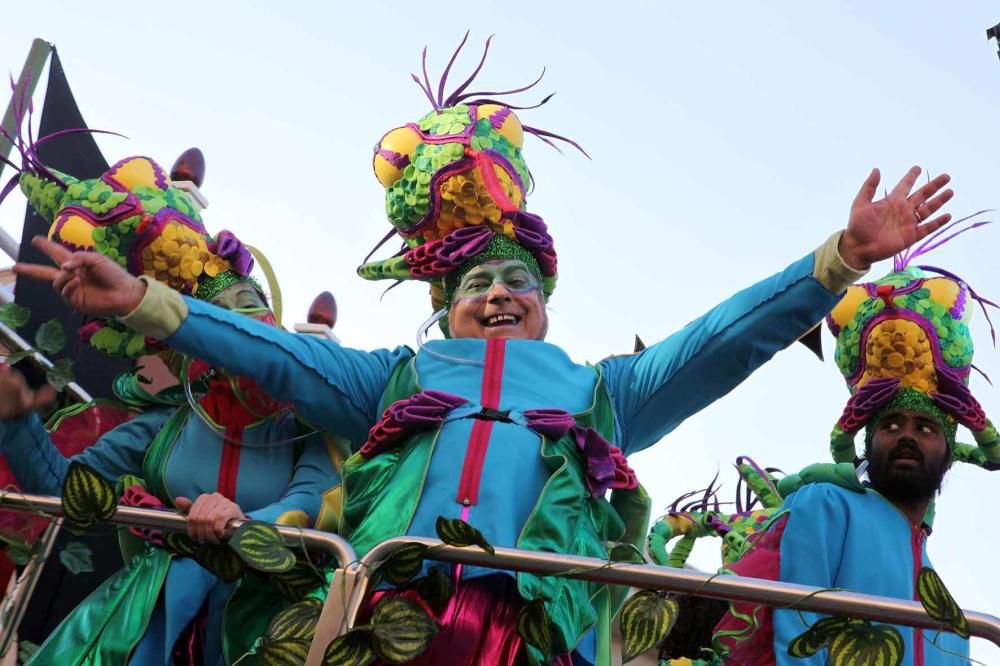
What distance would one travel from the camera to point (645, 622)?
336 centimetres

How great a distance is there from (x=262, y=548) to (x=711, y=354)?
1.36 metres

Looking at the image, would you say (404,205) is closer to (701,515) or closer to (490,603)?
(490,603)

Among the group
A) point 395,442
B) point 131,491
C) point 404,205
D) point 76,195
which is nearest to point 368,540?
point 395,442

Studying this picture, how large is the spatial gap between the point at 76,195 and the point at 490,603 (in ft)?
7.08

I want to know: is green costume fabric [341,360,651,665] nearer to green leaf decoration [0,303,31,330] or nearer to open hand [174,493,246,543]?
open hand [174,493,246,543]

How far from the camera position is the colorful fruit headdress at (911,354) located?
17.0 ft

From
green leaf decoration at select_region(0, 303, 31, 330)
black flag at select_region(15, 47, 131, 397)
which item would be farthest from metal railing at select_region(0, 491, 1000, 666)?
black flag at select_region(15, 47, 131, 397)

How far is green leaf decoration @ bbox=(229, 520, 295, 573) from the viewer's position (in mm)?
3516

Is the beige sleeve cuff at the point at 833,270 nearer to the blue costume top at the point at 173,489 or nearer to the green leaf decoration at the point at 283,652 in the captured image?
the blue costume top at the point at 173,489

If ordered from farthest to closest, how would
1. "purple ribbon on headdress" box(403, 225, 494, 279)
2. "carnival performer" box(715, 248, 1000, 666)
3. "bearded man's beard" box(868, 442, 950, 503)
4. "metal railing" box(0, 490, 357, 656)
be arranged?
"bearded man's beard" box(868, 442, 950, 503), "purple ribbon on headdress" box(403, 225, 494, 279), "carnival performer" box(715, 248, 1000, 666), "metal railing" box(0, 490, 357, 656)

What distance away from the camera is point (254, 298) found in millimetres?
5137

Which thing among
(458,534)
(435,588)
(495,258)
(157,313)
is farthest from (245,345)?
(458,534)

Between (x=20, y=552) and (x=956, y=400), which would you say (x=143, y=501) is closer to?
(x=20, y=552)

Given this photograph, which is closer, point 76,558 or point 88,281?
point 76,558
